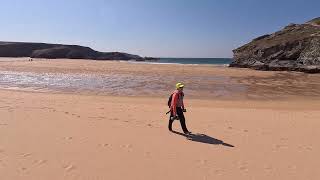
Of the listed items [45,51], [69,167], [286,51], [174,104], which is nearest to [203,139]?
[174,104]

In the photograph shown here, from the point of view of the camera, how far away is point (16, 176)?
6.39 meters

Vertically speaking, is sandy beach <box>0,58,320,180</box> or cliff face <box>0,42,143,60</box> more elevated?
cliff face <box>0,42,143,60</box>

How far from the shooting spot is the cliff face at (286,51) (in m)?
46.9

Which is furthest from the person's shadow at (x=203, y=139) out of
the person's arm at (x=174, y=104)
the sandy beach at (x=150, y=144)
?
the person's arm at (x=174, y=104)

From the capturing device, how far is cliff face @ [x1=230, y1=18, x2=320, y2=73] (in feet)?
154

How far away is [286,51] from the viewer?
5119 cm

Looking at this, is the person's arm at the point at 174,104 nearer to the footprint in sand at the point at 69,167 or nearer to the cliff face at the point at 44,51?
the footprint in sand at the point at 69,167

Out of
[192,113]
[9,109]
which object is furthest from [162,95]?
[9,109]

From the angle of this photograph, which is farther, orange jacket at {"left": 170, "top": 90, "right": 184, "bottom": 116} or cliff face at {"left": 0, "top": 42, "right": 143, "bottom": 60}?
cliff face at {"left": 0, "top": 42, "right": 143, "bottom": 60}

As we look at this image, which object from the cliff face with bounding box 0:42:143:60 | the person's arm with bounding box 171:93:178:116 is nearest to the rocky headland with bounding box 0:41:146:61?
the cliff face with bounding box 0:42:143:60

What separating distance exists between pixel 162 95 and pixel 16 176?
14586mm

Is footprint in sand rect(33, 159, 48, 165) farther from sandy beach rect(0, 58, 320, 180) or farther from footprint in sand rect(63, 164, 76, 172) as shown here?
footprint in sand rect(63, 164, 76, 172)

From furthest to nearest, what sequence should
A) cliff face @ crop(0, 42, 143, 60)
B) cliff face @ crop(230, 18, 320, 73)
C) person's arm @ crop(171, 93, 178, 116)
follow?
cliff face @ crop(0, 42, 143, 60), cliff face @ crop(230, 18, 320, 73), person's arm @ crop(171, 93, 178, 116)

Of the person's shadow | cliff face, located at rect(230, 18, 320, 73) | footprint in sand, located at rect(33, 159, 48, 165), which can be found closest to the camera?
footprint in sand, located at rect(33, 159, 48, 165)
